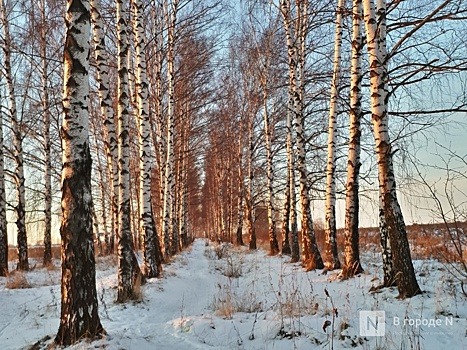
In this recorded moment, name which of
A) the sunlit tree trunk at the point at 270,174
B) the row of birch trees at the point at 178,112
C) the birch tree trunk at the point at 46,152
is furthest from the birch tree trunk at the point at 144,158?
the sunlit tree trunk at the point at 270,174

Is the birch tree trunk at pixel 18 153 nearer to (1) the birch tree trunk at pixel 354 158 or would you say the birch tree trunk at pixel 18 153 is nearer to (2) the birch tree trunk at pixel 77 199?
(2) the birch tree trunk at pixel 77 199

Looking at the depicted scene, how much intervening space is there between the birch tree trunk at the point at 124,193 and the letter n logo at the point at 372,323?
4.25 metres

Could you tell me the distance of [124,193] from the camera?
7.30 meters

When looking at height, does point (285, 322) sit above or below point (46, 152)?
below

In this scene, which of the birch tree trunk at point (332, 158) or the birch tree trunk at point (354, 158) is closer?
the birch tree trunk at point (354, 158)

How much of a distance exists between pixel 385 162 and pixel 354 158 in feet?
6.99

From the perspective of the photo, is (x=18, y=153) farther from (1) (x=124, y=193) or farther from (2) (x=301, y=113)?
(2) (x=301, y=113)

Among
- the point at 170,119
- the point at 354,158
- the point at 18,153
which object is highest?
the point at 170,119

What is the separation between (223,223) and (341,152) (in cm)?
1950

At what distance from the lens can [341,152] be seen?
12.0 m

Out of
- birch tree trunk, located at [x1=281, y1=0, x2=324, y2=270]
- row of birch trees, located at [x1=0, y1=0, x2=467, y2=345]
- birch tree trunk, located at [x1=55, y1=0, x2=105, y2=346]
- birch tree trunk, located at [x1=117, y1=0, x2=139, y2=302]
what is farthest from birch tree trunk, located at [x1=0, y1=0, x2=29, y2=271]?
birch tree trunk, located at [x1=55, y1=0, x2=105, y2=346]

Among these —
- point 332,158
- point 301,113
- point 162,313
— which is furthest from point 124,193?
point 301,113

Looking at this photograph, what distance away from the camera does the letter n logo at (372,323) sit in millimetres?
3863

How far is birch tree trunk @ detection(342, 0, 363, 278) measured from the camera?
A: 743cm
